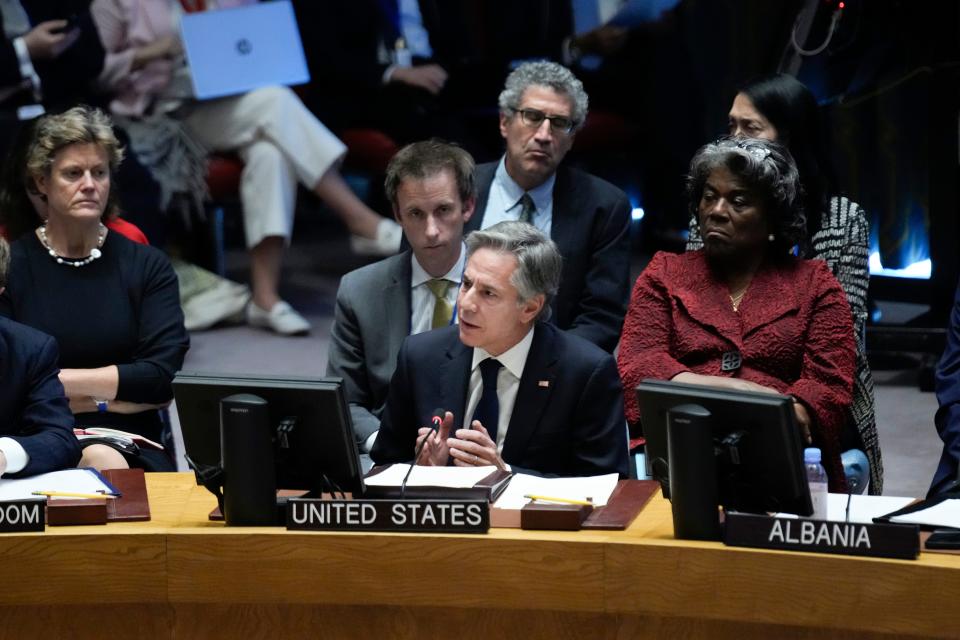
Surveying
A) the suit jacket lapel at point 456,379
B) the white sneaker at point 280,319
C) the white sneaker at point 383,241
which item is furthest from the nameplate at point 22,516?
the white sneaker at point 383,241

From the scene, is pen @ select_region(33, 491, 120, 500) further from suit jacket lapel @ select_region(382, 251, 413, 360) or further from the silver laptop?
the silver laptop

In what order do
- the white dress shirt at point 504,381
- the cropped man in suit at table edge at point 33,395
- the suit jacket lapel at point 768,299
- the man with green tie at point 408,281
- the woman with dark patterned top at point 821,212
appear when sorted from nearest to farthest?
the cropped man in suit at table edge at point 33,395 < the white dress shirt at point 504,381 < the suit jacket lapel at point 768,299 < the woman with dark patterned top at point 821,212 < the man with green tie at point 408,281

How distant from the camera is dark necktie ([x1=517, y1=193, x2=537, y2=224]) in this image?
466 cm

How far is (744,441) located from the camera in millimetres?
2891

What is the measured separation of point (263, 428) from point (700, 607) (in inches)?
33.2

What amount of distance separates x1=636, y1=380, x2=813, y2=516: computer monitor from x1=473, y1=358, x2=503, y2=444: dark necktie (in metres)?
0.71

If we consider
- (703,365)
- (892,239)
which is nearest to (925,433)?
(892,239)

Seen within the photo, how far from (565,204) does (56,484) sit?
1805 mm

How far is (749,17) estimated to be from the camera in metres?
6.80

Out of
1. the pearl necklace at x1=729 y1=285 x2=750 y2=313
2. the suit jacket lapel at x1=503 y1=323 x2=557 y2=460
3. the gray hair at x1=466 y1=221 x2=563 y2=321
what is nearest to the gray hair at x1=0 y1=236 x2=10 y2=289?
the gray hair at x1=466 y1=221 x2=563 y2=321

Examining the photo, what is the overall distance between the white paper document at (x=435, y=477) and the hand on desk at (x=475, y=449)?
0.19 feet

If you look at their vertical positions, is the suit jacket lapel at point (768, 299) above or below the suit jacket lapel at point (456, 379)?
above

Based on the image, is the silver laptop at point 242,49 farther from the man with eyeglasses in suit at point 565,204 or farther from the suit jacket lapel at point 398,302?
the suit jacket lapel at point 398,302

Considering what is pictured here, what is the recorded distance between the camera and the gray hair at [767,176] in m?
3.72
